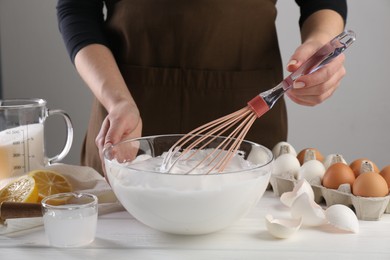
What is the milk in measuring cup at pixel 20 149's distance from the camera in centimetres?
104

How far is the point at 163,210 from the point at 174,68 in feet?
2.19

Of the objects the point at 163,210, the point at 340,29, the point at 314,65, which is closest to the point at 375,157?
the point at 340,29

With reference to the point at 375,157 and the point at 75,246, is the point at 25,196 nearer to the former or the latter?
the point at 75,246

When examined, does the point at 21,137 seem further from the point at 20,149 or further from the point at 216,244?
the point at 216,244

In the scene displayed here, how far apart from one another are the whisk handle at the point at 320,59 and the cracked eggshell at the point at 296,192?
152 mm

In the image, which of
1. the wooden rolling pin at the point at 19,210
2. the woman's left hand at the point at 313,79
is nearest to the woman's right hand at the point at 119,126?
the wooden rolling pin at the point at 19,210

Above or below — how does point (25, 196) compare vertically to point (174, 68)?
below

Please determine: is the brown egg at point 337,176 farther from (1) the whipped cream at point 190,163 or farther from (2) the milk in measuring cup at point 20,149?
(2) the milk in measuring cup at point 20,149

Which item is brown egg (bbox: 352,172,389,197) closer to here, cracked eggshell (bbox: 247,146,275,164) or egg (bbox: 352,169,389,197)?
egg (bbox: 352,169,389,197)

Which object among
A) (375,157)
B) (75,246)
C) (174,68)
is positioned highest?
(174,68)

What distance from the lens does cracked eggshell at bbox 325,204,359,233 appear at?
858mm

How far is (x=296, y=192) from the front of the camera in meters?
0.95

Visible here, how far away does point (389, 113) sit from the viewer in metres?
2.54

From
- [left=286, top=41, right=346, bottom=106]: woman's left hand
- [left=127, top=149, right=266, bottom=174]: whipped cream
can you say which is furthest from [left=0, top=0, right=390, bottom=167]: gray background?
[left=127, top=149, right=266, bottom=174]: whipped cream
